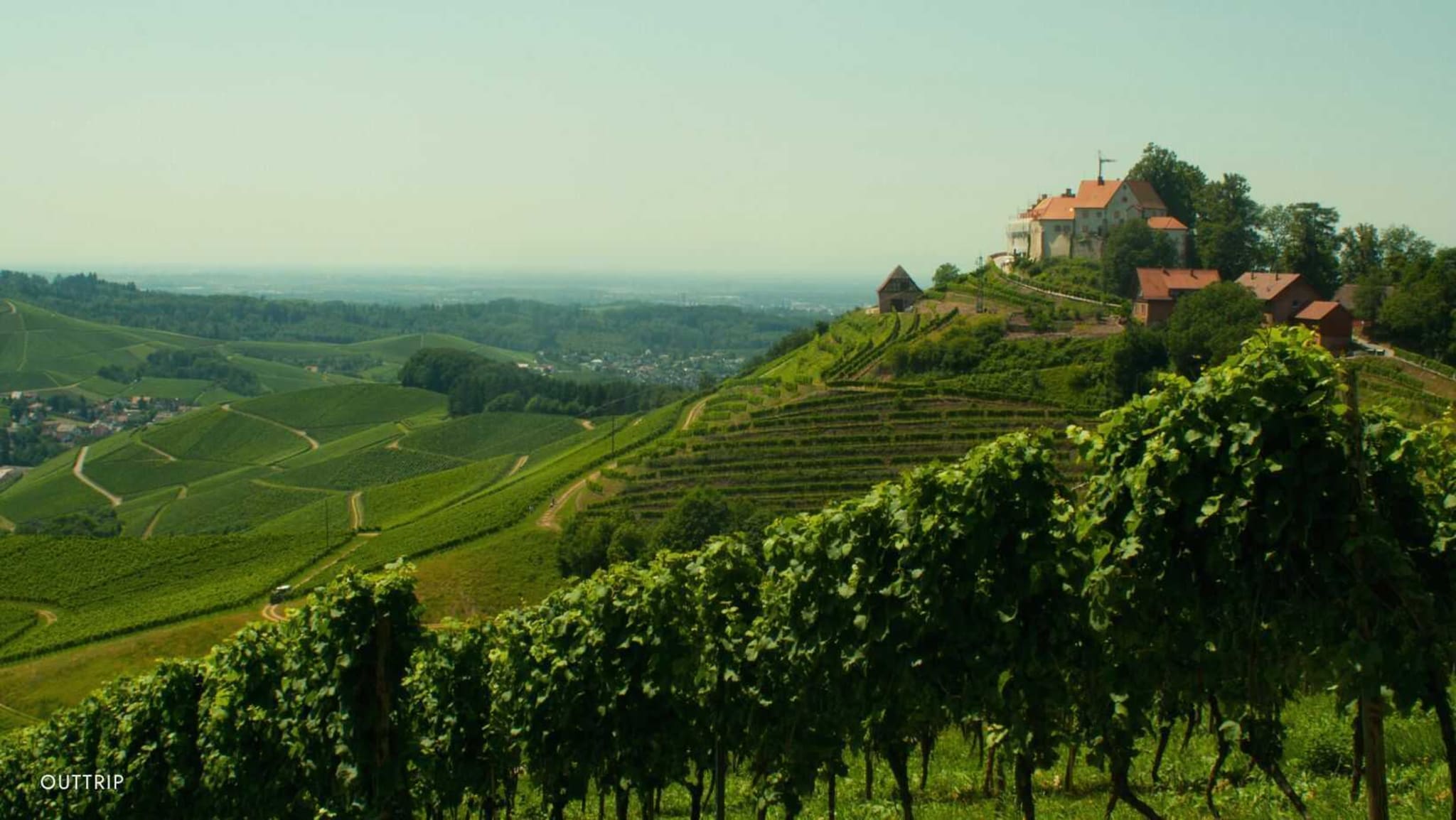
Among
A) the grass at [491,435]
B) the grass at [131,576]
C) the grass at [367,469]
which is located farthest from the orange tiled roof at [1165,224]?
the grass at [367,469]

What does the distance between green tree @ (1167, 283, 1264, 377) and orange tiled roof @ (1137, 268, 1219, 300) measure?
21.3 feet

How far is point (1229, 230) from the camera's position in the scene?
257 feet

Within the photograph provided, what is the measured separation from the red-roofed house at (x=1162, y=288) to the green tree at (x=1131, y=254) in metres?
1.87

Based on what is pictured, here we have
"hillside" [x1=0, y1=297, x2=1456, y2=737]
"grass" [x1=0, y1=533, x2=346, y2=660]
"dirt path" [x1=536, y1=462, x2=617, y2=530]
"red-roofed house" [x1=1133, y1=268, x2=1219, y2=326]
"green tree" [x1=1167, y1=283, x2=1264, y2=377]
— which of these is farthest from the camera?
"red-roofed house" [x1=1133, y1=268, x2=1219, y2=326]

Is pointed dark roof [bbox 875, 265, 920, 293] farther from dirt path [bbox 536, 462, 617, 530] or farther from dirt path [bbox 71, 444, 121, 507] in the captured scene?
dirt path [bbox 71, 444, 121, 507]

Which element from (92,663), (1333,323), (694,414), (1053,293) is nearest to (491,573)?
(92,663)

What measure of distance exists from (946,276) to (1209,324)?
4377 centimetres

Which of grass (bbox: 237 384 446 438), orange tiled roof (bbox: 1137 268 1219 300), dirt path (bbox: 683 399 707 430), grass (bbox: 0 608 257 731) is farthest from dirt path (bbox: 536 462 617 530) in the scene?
grass (bbox: 237 384 446 438)

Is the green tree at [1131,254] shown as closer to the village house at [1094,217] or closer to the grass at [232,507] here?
the village house at [1094,217]

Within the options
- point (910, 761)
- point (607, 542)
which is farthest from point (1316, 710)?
point (607, 542)

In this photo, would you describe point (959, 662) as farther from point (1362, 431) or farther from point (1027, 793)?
point (1362, 431)

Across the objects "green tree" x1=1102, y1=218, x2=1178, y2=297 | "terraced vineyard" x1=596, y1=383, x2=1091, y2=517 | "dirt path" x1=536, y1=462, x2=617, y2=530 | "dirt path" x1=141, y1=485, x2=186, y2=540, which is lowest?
"dirt path" x1=141, y1=485, x2=186, y2=540

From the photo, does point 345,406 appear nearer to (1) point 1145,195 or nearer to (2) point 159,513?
Answer: (2) point 159,513

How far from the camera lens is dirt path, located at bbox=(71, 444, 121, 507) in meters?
110
